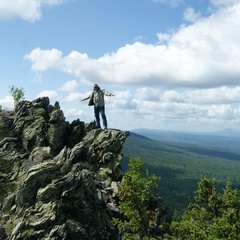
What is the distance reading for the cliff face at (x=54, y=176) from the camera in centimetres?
2673

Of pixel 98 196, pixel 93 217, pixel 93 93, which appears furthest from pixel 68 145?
pixel 93 217

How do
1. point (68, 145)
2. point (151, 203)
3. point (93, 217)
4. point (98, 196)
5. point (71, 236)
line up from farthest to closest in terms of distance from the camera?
point (68, 145)
point (151, 203)
point (98, 196)
point (93, 217)
point (71, 236)

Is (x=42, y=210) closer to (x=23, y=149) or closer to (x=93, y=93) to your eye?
(x=23, y=149)

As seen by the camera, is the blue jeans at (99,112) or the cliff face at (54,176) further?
the blue jeans at (99,112)

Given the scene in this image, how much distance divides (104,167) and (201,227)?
13.5m

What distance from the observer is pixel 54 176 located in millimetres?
29547

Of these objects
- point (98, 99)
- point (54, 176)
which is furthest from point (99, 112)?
point (54, 176)

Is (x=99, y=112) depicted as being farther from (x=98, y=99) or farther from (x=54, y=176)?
(x=54, y=176)

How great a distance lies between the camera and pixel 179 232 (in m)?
33.1

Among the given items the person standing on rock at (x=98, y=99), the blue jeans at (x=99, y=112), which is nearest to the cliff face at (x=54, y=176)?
the blue jeans at (x=99, y=112)

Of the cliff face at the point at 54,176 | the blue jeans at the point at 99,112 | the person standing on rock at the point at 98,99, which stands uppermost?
the person standing on rock at the point at 98,99

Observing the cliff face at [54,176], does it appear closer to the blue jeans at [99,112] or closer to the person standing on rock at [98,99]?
the blue jeans at [99,112]

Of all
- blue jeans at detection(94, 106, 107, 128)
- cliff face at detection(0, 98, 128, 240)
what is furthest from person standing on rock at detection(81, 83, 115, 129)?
cliff face at detection(0, 98, 128, 240)

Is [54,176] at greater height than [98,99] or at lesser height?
lesser
